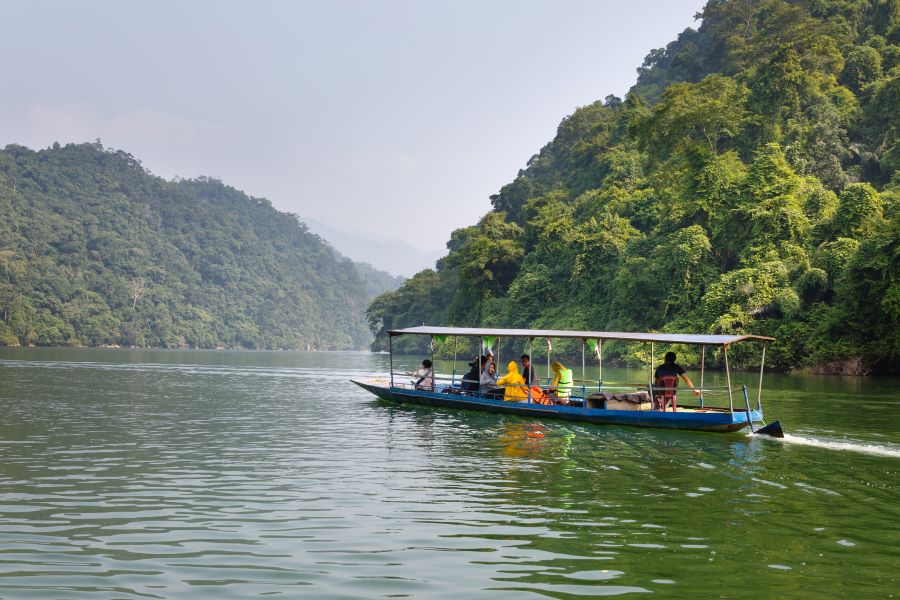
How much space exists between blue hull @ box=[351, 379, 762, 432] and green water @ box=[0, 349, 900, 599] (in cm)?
46

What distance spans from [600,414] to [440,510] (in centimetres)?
1146

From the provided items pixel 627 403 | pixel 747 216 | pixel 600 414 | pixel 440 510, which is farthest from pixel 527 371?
pixel 747 216

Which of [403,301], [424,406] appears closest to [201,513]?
[424,406]

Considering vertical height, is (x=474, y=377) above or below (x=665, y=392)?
above

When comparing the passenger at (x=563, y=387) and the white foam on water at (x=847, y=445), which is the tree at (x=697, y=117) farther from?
the white foam on water at (x=847, y=445)

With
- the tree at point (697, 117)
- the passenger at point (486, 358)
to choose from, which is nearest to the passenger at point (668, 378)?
the passenger at point (486, 358)

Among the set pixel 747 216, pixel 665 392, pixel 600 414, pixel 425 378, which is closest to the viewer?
pixel 665 392

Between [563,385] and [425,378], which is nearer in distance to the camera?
[563,385]

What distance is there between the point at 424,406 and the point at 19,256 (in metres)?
115

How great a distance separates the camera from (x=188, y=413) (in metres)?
24.8

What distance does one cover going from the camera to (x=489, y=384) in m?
25.5

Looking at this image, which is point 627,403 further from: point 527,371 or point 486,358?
point 486,358

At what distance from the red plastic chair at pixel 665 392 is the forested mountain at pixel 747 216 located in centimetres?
2290

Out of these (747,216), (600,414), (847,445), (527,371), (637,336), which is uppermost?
(747,216)
